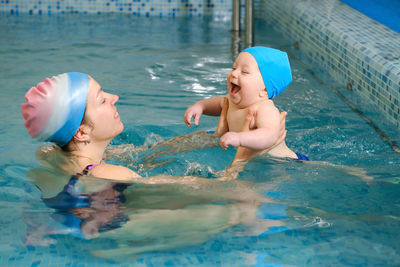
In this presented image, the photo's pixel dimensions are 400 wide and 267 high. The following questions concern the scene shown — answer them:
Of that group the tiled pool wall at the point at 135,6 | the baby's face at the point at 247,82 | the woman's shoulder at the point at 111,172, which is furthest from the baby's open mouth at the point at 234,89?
the tiled pool wall at the point at 135,6

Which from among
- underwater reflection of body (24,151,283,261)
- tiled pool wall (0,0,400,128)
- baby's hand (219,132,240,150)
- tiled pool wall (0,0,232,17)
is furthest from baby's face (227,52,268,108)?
tiled pool wall (0,0,232,17)

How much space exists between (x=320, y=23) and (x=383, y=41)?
4.46ft

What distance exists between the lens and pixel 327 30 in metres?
6.86

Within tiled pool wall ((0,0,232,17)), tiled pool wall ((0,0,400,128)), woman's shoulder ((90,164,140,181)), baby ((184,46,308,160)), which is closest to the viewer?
woman's shoulder ((90,164,140,181))

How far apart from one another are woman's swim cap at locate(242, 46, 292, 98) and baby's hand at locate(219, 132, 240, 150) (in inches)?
23.8

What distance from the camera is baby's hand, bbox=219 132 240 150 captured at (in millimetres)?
3453

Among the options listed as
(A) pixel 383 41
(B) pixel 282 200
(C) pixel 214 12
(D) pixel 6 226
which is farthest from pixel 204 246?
(C) pixel 214 12

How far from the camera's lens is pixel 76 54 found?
292 inches

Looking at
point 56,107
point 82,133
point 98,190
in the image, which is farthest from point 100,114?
point 98,190

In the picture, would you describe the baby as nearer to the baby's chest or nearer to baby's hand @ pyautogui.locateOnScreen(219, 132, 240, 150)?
the baby's chest

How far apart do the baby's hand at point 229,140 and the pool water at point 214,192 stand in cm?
28

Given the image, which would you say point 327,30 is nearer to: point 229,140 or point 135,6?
point 229,140

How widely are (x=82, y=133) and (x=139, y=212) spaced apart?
571 mm

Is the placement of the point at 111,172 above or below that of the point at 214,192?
above
